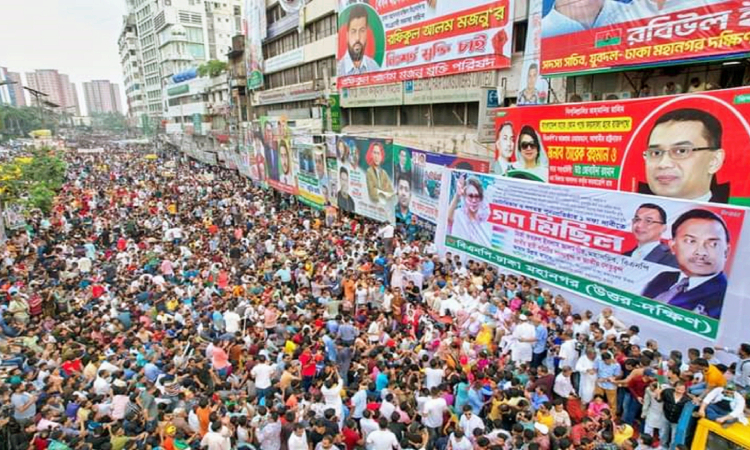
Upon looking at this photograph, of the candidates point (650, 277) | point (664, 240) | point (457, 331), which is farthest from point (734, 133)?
point (457, 331)

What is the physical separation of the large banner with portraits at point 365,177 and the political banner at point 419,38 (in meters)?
3.92

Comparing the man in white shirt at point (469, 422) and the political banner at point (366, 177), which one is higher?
the political banner at point (366, 177)

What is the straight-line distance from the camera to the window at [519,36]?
606 inches

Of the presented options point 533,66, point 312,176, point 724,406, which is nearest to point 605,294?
point 724,406

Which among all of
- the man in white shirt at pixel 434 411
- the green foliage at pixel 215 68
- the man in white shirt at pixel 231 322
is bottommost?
the man in white shirt at pixel 231 322

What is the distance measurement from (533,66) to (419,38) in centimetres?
589

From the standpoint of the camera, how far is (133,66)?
353 ft

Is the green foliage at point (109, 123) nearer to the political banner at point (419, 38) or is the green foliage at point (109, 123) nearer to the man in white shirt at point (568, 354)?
the political banner at point (419, 38)

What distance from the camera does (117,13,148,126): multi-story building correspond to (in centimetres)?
10281

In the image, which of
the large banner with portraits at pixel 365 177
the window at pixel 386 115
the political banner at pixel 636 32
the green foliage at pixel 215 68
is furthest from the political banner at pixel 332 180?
the green foliage at pixel 215 68

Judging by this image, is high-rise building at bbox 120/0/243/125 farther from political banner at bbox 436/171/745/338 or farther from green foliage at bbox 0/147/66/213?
political banner at bbox 436/171/745/338

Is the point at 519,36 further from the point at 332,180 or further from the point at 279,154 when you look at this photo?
the point at 279,154

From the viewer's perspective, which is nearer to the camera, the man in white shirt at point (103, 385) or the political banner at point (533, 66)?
the man in white shirt at point (103, 385)

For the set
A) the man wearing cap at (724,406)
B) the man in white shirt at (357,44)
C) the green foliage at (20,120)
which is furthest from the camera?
the green foliage at (20,120)
